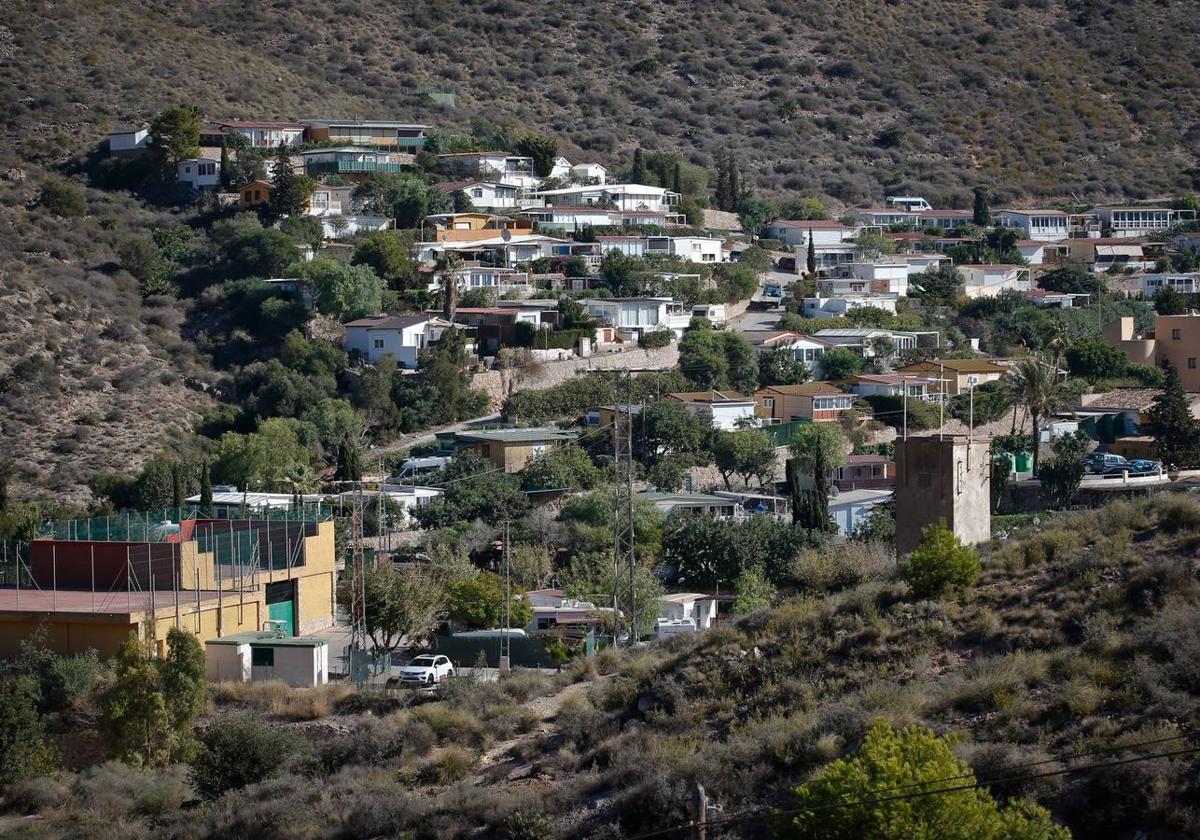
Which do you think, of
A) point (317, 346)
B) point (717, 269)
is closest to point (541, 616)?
point (317, 346)

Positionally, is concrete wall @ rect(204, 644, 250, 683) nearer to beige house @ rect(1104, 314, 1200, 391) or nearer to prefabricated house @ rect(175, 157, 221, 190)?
beige house @ rect(1104, 314, 1200, 391)

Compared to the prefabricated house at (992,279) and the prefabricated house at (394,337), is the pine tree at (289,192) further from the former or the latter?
the prefabricated house at (992,279)

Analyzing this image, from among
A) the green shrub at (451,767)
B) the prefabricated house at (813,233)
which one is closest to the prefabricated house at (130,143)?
the prefabricated house at (813,233)

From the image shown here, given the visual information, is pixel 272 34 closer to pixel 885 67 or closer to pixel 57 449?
pixel 885 67

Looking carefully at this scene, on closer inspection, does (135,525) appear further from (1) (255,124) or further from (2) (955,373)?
(1) (255,124)

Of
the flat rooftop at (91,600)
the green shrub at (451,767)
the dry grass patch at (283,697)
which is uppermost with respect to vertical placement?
the flat rooftop at (91,600)

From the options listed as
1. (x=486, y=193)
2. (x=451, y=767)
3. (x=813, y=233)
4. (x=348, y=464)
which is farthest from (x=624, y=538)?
(x=813, y=233)

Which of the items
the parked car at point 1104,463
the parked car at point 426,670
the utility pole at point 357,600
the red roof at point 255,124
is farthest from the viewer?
the red roof at point 255,124
